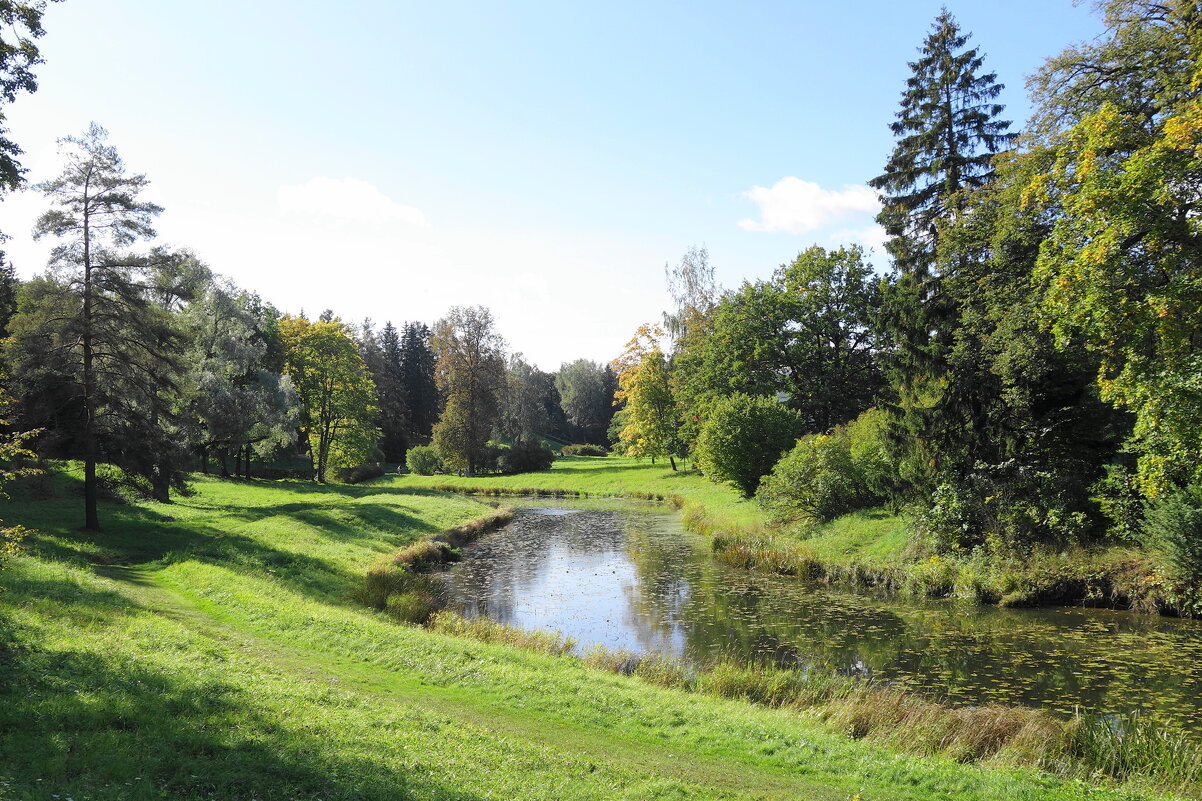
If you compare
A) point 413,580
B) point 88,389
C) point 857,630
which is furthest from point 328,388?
point 857,630

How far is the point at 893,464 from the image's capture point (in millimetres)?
27469

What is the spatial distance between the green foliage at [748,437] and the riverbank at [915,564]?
1.98m

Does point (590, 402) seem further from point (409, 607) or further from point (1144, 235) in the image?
point (1144, 235)

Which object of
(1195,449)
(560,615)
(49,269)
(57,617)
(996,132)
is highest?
(996,132)

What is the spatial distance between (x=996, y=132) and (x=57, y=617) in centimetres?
3306

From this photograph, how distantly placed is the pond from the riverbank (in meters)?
0.68

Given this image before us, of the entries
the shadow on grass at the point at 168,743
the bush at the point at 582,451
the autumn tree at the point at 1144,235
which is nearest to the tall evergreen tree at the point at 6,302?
the shadow on grass at the point at 168,743

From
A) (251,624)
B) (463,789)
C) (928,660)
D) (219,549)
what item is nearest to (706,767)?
(463,789)

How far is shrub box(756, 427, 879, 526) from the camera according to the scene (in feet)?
98.0

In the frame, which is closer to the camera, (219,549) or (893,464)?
(219,549)

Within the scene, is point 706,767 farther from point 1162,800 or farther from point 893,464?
point 893,464

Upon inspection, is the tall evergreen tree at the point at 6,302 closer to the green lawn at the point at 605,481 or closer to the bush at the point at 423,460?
the green lawn at the point at 605,481

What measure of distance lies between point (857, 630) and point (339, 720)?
47.0 feet

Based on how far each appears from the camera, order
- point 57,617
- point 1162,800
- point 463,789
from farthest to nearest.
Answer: point 57,617 → point 1162,800 → point 463,789
